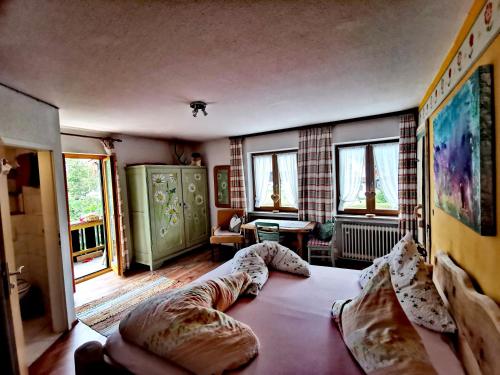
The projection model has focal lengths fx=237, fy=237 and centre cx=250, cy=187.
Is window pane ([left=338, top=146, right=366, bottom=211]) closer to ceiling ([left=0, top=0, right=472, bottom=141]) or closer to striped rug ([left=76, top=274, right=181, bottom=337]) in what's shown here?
ceiling ([left=0, top=0, right=472, bottom=141])

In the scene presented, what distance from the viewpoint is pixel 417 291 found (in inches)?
58.4

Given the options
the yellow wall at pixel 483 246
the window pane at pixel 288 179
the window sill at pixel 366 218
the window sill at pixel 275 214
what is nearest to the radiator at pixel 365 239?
the window sill at pixel 366 218

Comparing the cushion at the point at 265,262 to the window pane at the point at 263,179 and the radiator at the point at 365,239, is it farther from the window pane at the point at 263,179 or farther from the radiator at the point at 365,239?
the window pane at the point at 263,179

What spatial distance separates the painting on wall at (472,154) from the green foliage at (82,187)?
481 centimetres

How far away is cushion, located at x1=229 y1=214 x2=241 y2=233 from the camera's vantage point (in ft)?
14.0

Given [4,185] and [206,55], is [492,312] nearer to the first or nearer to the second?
[206,55]

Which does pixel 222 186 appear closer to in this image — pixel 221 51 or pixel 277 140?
pixel 277 140

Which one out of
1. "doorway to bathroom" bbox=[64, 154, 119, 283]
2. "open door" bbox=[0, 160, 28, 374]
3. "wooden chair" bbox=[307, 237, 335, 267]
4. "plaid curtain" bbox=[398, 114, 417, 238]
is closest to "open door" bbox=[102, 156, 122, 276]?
"doorway to bathroom" bbox=[64, 154, 119, 283]

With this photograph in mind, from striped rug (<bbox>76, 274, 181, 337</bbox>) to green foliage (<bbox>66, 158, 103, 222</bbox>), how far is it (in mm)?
1762

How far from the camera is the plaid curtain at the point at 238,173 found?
447 cm

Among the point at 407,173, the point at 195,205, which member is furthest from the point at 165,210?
the point at 407,173

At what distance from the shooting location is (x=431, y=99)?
2146 mm

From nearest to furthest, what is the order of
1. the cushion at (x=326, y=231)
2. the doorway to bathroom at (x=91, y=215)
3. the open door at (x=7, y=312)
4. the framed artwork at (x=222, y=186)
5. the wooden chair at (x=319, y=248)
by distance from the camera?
the open door at (x=7, y=312) → the wooden chair at (x=319, y=248) → the cushion at (x=326, y=231) → the doorway to bathroom at (x=91, y=215) → the framed artwork at (x=222, y=186)

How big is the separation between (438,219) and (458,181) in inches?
32.4
